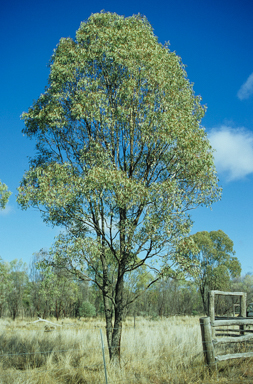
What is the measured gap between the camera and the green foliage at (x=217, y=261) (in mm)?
26953

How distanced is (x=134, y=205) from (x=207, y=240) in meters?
20.5

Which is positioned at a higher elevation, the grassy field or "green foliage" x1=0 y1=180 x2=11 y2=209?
"green foliage" x1=0 y1=180 x2=11 y2=209

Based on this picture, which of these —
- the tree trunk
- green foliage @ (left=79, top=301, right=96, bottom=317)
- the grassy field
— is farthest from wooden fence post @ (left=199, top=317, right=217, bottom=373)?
green foliage @ (left=79, top=301, right=96, bottom=317)

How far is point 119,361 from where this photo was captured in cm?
834

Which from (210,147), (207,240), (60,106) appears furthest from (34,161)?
(207,240)

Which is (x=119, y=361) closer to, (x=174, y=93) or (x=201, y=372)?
(x=201, y=372)

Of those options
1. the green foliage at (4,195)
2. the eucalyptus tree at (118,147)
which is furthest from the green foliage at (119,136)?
the green foliage at (4,195)

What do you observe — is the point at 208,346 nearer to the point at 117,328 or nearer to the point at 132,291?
the point at 117,328

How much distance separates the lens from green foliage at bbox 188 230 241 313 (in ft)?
88.4

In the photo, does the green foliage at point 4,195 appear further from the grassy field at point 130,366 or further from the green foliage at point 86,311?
the green foliage at point 86,311

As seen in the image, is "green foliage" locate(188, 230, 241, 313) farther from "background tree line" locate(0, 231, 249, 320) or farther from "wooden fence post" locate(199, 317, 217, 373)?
"wooden fence post" locate(199, 317, 217, 373)

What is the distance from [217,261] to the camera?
27516 mm

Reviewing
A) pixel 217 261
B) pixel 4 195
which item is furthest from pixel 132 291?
pixel 4 195

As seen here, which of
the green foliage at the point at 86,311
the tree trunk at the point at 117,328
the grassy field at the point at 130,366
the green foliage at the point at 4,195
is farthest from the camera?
the green foliage at the point at 86,311
